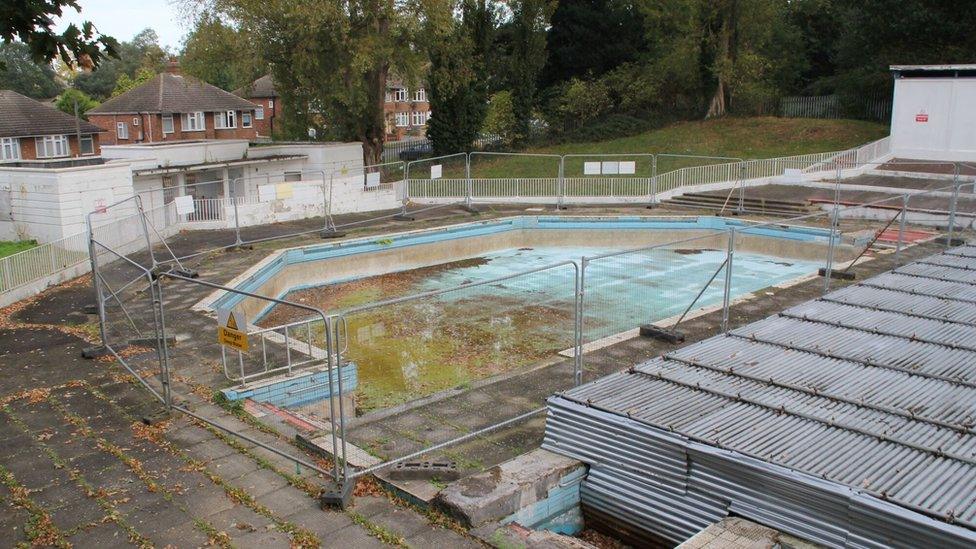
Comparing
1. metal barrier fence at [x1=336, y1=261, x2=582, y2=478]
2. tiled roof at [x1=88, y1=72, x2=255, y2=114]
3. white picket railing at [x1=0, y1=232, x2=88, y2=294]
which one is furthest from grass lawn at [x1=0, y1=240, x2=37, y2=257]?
tiled roof at [x1=88, y1=72, x2=255, y2=114]

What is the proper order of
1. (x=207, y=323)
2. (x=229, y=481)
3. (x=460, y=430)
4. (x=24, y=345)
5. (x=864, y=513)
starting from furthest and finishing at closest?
(x=207, y=323) < (x=24, y=345) < (x=460, y=430) < (x=229, y=481) < (x=864, y=513)

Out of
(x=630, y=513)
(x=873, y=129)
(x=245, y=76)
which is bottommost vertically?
(x=630, y=513)

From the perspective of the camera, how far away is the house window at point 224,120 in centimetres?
5356

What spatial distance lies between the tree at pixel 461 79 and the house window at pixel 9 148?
2353 centimetres

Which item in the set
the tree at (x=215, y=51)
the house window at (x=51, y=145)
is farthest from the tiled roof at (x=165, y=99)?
the tree at (x=215, y=51)

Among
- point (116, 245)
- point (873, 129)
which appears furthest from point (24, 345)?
point (873, 129)

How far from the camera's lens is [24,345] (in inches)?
498

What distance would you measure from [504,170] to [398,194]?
10.4 m

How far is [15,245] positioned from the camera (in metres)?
19.5

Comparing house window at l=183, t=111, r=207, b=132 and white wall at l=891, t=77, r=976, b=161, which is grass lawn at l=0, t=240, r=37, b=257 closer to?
white wall at l=891, t=77, r=976, b=161

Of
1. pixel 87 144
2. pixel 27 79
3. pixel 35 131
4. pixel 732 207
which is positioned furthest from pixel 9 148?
pixel 27 79

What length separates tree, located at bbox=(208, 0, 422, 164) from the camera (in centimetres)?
2934

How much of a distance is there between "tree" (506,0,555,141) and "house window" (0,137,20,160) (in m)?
28.2

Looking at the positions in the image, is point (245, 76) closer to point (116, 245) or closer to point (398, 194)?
point (398, 194)
